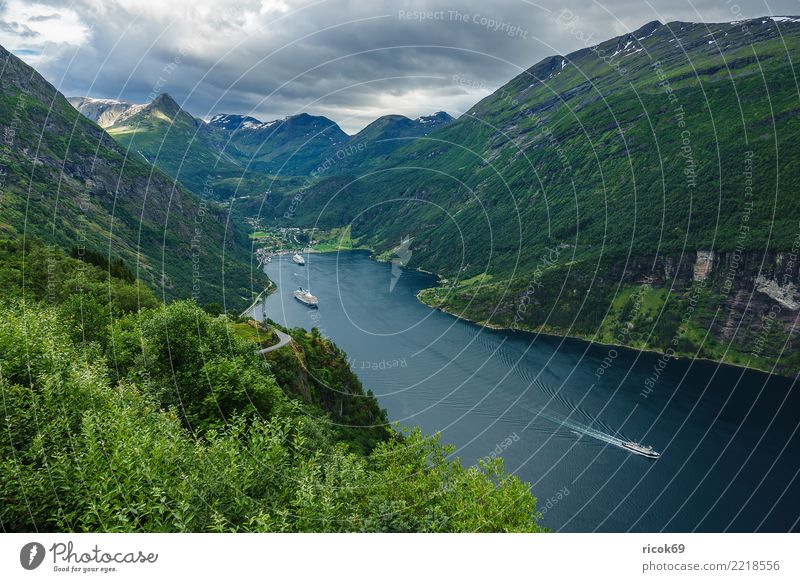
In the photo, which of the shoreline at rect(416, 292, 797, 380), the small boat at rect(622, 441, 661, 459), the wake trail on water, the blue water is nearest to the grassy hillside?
the blue water

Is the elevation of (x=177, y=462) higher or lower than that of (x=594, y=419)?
higher

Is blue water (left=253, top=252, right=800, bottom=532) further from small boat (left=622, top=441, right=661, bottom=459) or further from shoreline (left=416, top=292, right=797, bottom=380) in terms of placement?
shoreline (left=416, top=292, right=797, bottom=380)

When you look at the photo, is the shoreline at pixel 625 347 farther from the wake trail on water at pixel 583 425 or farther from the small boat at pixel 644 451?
the small boat at pixel 644 451

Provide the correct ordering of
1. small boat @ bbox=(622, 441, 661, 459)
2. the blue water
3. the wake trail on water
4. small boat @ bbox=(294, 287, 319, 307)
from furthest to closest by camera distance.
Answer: small boat @ bbox=(294, 287, 319, 307)
the wake trail on water
small boat @ bbox=(622, 441, 661, 459)
the blue water

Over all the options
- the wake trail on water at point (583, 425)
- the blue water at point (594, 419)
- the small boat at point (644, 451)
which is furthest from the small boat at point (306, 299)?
the small boat at point (644, 451)

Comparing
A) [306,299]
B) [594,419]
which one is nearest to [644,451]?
[594,419]

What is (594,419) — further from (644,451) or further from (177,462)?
(177,462)

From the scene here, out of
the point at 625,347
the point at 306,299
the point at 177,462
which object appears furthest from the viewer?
the point at 625,347

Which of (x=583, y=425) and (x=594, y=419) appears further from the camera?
(x=594, y=419)
